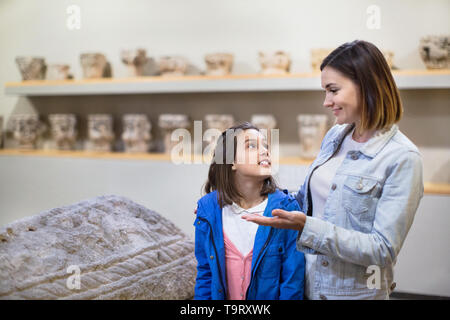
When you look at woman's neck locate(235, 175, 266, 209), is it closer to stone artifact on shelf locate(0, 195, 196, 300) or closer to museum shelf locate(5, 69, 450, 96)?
stone artifact on shelf locate(0, 195, 196, 300)

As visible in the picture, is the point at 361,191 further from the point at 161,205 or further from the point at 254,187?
the point at 161,205

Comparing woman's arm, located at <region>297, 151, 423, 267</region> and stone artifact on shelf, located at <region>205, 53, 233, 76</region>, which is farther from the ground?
stone artifact on shelf, located at <region>205, 53, 233, 76</region>

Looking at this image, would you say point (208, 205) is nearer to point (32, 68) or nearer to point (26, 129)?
point (26, 129)

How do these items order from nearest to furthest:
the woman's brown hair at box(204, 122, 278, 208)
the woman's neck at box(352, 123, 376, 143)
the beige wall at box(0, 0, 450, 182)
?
1. the woman's neck at box(352, 123, 376, 143)
2. the woman's brown hair at box(204, 122, 278, 208)
3. the beige wall at box(0, 0, 450, 182)

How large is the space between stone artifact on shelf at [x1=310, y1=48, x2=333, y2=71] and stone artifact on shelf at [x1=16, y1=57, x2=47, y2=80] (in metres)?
2.16

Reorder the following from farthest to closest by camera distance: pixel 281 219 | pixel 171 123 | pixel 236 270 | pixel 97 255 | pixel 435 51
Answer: pixel 171 123
pixel 435 51
pixel 97 255
pixel 236 270
pixel 281 219

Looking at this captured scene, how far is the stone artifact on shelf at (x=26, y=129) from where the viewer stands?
330 cm

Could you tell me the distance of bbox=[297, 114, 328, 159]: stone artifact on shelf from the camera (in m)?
3.27

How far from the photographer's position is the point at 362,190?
1242 millimetres

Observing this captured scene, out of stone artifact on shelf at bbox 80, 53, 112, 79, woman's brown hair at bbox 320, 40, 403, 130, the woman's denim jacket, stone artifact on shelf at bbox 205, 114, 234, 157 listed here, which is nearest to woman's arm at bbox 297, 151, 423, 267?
the woman's denim jacket

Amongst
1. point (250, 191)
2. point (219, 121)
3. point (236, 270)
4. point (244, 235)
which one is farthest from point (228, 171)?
point (219, 121)

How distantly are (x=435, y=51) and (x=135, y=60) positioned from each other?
2.36m

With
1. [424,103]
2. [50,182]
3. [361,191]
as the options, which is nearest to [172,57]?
[50,182]

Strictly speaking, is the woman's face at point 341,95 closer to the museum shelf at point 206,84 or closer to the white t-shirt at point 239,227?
the white t-shirt at point 239,227
